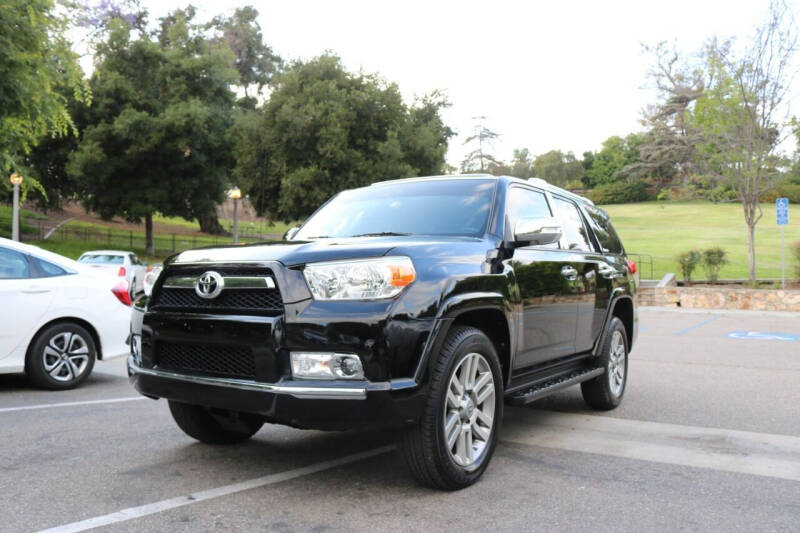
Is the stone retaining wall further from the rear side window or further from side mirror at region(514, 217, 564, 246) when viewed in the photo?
side mirror at region(514, 217, 564, 246)

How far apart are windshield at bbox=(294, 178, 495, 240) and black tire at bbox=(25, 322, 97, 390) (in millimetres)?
3413

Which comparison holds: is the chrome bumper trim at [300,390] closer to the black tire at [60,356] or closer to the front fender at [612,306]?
the front fender at [612,306]

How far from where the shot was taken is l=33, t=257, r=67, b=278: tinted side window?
7586 mm

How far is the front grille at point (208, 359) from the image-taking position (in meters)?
3.89

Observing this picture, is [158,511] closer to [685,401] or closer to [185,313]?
[185,313]

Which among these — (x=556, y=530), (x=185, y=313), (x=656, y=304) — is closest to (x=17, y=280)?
(x=185, y=313)

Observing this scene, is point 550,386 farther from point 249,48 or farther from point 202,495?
point 249,48

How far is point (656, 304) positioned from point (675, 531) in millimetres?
18914

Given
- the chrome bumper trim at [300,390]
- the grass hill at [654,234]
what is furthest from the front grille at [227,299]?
the grass hill at [654,234]

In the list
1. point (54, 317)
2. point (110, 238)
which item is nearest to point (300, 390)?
point (54, 317)

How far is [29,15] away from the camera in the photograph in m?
Result: 11.0

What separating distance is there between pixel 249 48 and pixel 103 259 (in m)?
46.0

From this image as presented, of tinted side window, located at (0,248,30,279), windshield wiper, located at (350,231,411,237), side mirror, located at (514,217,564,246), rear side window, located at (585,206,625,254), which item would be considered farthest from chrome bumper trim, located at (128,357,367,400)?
tinted side window, located at (0,248,30,279)

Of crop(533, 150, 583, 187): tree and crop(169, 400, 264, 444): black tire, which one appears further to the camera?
crop(533, 150, 583, 187): tree
